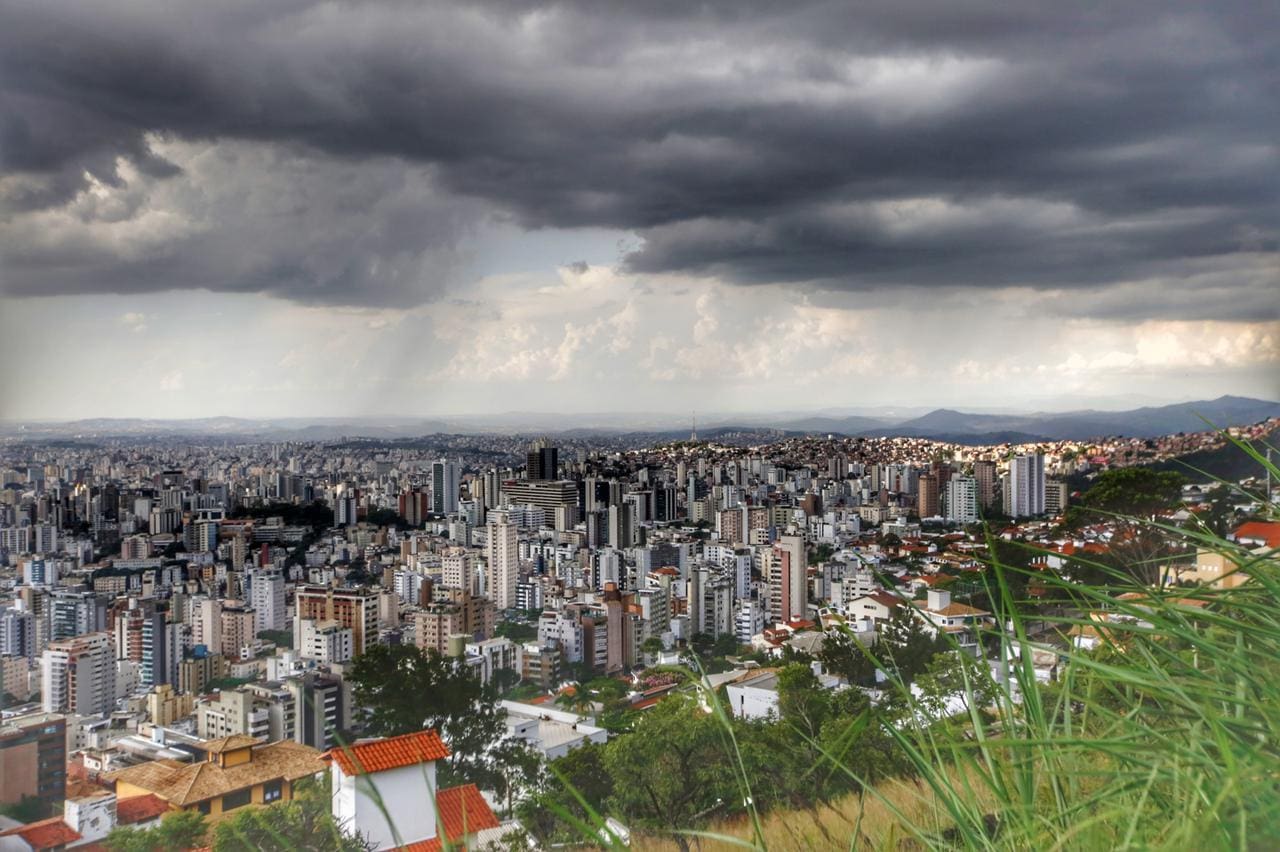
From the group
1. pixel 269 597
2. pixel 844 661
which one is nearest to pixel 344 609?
pixel 269 597

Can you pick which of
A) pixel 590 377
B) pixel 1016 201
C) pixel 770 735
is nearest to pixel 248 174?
pixel 590 377

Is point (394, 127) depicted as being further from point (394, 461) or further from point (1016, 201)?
point (1016, 201)

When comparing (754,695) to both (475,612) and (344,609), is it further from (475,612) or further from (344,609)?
(344,609)

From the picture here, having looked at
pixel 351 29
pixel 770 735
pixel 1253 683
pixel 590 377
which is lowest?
pixel 770 735

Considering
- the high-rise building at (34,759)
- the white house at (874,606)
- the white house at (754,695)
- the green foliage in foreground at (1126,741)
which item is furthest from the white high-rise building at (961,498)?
the high-rise building at (34,759)

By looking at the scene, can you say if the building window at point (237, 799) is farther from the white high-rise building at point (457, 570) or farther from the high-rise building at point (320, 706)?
the white high-rise building at point (457, 570)

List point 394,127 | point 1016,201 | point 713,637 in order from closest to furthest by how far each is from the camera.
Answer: point 394,127
point 713,637
point 1016,201
